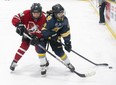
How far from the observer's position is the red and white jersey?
3.22 metres

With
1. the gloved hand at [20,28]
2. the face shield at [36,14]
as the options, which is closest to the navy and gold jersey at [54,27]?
the face shield at [36,14]

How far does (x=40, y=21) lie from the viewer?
3.24 metres

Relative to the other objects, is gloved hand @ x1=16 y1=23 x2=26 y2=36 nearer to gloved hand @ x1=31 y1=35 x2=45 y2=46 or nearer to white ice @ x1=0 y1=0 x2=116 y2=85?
gloved hand @ x1=31 y1=35 x2=45 y2=46

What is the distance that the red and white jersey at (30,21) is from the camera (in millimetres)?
3217

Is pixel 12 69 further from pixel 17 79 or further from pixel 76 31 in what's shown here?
pixel 76 31

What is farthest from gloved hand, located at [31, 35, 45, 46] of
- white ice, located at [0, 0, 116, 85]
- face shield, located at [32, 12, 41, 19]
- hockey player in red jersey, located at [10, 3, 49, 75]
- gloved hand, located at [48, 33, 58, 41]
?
white ice, located at [0, 0, 116, 85]

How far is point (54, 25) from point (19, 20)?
16.5 inches

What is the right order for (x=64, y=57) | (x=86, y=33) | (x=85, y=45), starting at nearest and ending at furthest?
(x=64, y=57), (x=85, y=45), (x=86, y=33)

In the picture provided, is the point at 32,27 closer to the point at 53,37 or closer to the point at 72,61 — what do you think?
the point at 53,37

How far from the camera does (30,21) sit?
3.24 m

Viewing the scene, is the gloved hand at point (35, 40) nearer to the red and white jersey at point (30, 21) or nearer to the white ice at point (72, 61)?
the red and white jersey at point (30, 21)

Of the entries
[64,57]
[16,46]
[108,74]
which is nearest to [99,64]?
[108,74]

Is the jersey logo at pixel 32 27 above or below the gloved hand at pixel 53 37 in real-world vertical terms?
above

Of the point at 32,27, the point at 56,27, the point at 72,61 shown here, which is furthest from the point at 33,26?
the point at 72,61
